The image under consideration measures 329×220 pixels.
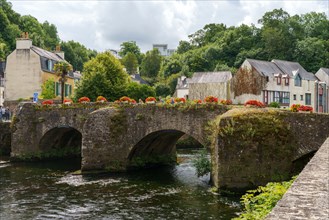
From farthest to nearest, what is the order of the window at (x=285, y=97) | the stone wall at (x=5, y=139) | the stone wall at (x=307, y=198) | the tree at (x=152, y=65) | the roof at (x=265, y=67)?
the tree at (x=152, y=65), the window at (x=285, y=97), the roof at (x=265, y=67), the stone wall at (x=5, y=139), the stone wall at (x=307, y=198)

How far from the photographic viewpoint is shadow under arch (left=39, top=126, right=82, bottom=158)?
127 ft

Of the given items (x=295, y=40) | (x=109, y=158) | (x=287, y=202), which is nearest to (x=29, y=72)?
(x=109, y=158)

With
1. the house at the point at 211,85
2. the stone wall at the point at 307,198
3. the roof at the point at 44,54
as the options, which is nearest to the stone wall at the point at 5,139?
the roof at the point at 44,54

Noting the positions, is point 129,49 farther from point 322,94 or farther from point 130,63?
point 322,94

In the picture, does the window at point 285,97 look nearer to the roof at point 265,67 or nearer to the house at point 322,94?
the roof at point 265,67

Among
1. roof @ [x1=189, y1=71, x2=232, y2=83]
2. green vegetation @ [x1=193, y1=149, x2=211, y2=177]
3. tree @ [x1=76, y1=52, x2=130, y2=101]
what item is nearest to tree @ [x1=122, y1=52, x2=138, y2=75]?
roof @ [x1=189, y1=71, x2=232, y2=83]

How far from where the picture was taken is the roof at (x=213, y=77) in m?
68.1

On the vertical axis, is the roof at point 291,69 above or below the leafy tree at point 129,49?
below

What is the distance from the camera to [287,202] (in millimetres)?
7176

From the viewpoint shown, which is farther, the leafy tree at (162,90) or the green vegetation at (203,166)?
the leafy tree at (162,90)

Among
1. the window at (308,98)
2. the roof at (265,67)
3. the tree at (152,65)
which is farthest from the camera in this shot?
the tree at (152,65)

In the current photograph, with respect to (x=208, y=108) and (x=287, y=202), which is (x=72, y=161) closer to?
(x=208, y=108)

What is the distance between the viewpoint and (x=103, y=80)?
2126 inches

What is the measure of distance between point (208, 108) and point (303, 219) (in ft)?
69.7
